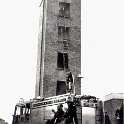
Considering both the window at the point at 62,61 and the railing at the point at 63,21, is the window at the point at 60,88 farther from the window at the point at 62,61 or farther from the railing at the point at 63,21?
the railing at the point at 63,21

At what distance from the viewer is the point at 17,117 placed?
24750 mm

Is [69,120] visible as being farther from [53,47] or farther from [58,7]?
[58,7]

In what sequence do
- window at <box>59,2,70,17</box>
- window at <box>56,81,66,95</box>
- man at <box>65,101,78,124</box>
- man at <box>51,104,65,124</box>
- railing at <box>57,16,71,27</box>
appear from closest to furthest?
man at <box>65,101,78,124</box>
man at <box>51,104,65,124</box>
window at <box>56,81,66,95</box>
railing at <box>57,16,71,27</box>
window at <box>59,2,70,17</box>

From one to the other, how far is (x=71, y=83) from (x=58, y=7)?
17340 mm

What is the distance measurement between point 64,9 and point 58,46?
459 cm

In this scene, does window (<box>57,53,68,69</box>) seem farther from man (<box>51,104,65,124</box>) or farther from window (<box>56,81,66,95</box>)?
man (<box>51,104,65,124</box>)

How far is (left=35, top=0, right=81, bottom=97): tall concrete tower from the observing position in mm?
32906

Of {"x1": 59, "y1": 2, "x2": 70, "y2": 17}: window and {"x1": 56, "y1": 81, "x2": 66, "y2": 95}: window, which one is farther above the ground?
{"x1": 59, "y1": 2, "x2": 70, "y2": 17}: window

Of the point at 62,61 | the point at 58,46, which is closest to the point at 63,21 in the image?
the point at 58,46

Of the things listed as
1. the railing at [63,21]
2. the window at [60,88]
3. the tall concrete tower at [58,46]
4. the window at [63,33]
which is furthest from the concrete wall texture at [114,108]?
the railing at [63,21]

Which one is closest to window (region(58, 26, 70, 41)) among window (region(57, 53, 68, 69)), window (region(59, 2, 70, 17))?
window (region(59, 2, 70, 17))

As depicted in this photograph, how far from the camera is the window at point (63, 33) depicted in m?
34.3

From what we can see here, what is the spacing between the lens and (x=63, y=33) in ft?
113

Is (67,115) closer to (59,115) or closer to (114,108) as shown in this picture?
(59,115)
